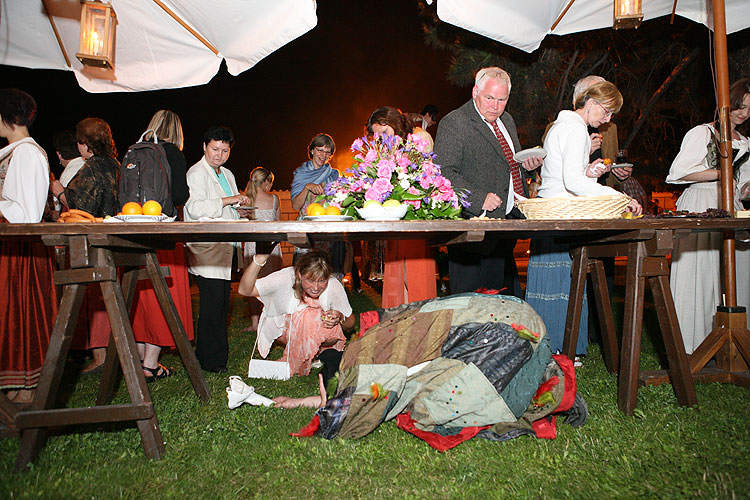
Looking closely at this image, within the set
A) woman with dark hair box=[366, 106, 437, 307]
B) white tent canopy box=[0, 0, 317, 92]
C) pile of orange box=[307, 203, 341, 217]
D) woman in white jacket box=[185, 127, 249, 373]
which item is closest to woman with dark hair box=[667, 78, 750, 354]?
woman with dark hair box=[366, 106, 437, 307]

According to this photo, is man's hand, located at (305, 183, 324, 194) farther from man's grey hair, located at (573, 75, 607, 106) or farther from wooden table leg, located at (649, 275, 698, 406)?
wooden table leg, located at (649, 275, 698, 406)

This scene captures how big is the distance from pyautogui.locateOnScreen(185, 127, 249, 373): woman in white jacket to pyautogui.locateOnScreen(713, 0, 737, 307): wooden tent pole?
3798 millimetres

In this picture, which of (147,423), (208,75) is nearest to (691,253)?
(147,423)

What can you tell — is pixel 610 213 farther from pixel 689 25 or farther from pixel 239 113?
pixel 239 113

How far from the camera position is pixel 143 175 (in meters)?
3.19

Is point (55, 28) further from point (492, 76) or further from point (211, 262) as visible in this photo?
point (492, 76)

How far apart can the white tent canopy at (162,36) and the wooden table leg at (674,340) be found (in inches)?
123

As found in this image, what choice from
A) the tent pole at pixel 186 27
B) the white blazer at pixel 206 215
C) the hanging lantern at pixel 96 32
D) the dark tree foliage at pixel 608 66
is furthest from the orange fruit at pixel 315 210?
the dark tree foliage at pixel 608 66

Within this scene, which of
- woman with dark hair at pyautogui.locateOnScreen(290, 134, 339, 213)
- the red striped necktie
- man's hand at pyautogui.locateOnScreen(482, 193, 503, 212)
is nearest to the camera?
man's hand at pyautogui.locateOnScreen(482, 193, 503, 212)

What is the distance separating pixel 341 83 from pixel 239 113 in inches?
142

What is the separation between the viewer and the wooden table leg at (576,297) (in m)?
3.09

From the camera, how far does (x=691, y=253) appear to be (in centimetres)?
376

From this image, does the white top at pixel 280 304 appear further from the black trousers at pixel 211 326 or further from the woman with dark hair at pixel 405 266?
the woman with dark hair at pixel 405 266

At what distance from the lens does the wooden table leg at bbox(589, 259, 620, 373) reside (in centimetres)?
304
